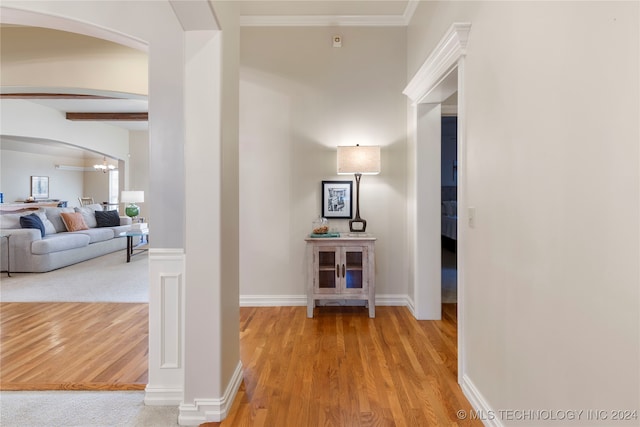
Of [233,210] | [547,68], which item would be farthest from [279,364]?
[547,68]

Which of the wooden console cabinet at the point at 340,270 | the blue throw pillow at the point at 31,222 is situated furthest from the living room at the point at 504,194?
the blue throw pillow at the point at 31,222

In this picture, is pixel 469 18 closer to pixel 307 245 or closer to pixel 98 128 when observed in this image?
pixel 307 245

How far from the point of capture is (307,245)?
3.59m

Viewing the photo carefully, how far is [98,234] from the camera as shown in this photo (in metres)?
6.98

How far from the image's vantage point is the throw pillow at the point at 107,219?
26.2 feet

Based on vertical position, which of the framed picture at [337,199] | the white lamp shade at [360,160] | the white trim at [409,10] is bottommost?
the framed picture at [337,199]

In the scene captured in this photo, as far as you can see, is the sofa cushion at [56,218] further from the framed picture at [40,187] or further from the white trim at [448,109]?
the white trim at [448,109]

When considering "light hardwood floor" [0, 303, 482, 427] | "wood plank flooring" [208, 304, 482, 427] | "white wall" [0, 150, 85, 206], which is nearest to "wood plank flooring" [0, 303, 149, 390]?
"light hardwood floor" [0, 303, 482, 427]

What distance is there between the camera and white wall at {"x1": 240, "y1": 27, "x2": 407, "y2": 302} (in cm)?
385

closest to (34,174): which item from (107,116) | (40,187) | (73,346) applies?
(40,187)

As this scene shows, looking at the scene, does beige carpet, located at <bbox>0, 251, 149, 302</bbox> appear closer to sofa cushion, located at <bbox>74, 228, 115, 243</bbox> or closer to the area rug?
sofa cushion, located at <bbox>74, 228, 115, 243</bbox>

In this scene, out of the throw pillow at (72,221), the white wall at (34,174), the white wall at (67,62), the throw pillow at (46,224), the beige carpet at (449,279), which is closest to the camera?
the white wall at (67,62)

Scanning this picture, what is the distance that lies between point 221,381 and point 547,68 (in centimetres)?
216

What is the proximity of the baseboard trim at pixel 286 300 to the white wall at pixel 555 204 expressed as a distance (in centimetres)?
182
